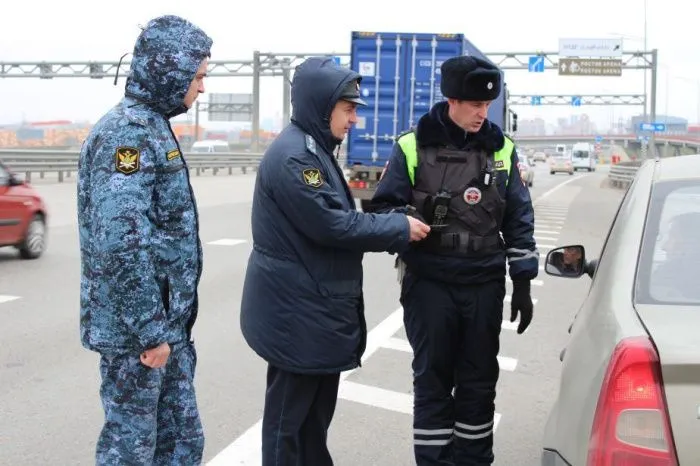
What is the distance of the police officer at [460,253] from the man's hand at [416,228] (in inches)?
11.2

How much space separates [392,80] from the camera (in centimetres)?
1759

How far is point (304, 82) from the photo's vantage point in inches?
126

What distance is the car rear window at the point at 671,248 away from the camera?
2508 millimetres

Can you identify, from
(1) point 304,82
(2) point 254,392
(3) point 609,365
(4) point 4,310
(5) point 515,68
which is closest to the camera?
(3) point 609,365

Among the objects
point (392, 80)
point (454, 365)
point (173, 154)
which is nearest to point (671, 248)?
point (454, 365)

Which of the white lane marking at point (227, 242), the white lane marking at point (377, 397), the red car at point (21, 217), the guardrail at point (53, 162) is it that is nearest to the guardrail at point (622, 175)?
the guardrail at point (53, 162)

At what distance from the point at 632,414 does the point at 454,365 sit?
1831mm

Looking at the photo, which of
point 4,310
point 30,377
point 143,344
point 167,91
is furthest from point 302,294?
Answer: point 4,310

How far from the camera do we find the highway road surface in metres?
4.63

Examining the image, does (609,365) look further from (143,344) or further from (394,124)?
(394,124)

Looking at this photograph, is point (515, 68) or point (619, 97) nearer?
point (515, 68)

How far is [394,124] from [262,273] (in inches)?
570

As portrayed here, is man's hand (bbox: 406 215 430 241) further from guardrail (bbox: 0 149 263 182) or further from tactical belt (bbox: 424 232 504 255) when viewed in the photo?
guardrail (bbox: 0 149 263 182)

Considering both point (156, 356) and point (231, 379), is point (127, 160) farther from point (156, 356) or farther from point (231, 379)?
point (231, 379)
